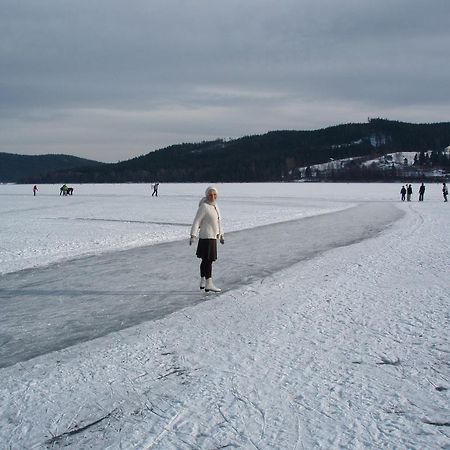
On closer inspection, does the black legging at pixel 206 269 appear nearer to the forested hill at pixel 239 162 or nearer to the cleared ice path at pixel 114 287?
the cleared ice path at pixel 114 287

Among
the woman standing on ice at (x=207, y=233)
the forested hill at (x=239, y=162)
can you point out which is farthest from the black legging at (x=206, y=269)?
the forested hill at (x=239, y=162)

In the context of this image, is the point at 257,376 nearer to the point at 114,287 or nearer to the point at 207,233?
the point at 207,233

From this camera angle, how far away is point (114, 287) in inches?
295

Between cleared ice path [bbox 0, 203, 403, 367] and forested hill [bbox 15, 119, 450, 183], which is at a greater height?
forested hill [bbox 15, 119, 450, 183]

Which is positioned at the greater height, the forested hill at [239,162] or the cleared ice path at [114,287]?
the forested hill at [239,162]

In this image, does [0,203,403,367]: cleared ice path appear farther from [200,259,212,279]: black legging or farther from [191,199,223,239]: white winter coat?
[191,199,223,239]: white winter coat

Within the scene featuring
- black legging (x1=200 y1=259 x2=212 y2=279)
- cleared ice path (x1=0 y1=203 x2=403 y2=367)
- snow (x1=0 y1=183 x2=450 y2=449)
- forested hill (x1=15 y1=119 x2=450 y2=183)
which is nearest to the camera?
snow (x1=0 y1=183 x2=450 y2=449)

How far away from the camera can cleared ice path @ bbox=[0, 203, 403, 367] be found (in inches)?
209

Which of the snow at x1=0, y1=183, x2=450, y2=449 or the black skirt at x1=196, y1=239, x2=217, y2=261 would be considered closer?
the snow at x1=0, y1=183, x2=450, y2=449

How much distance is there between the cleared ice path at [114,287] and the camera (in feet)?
17.4

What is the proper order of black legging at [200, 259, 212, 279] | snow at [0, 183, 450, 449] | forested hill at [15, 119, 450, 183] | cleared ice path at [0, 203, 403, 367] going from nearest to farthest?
snow at [0, 183, 450, 449] < cleared ice path at [0, 203, 403, 367] < black legging at [200, 259, 212, 279] < forested hill at [15, 119, 450, 183]

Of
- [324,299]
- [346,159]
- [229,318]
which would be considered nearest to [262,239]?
[324,299]

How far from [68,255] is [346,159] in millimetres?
175392

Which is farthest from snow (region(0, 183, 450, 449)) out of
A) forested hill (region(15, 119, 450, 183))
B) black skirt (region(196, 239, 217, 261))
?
forested hill (region(15, 119, 450, 183))
